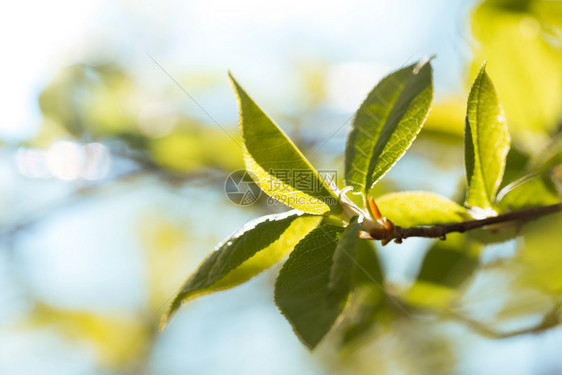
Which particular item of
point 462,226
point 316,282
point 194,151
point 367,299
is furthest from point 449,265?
point 194,151

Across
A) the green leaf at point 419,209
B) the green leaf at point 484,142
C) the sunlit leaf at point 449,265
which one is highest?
the green leaf at point 484,142

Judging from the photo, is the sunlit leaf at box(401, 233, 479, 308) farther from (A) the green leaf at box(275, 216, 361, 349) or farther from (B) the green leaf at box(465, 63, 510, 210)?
(A) the green leaf at box(275, 216, 361, 349)

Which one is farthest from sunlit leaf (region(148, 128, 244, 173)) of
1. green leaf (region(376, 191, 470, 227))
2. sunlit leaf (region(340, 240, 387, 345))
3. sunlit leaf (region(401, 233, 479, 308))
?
green leaf (region(376, 191, 470, 227))

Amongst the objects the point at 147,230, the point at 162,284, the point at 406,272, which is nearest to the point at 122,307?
the point at 162,284

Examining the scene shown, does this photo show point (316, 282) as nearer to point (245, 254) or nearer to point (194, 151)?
point (245, 254)

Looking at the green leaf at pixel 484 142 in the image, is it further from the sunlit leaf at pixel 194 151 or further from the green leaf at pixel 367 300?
the sunlit leaf at pixel 194 151

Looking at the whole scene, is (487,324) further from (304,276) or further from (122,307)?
(122,307)

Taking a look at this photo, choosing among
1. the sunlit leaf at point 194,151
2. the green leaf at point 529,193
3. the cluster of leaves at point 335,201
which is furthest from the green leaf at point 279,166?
the sunlit leaf at point 194,151
